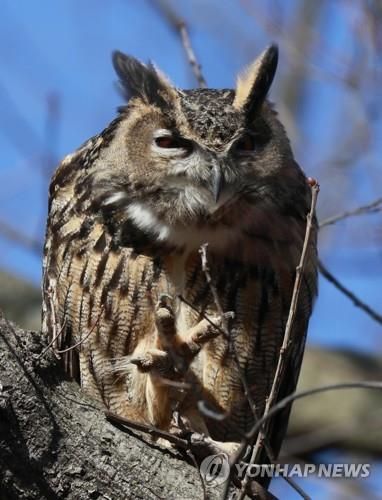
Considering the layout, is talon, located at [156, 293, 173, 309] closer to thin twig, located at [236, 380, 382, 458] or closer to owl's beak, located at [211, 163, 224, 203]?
owl's beak, located at [211, 163, 224, 203]

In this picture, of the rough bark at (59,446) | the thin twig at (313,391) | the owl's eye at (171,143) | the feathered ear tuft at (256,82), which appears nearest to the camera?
the thin twig at (313,391)

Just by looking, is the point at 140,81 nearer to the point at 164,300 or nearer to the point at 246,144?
the point at 246,144

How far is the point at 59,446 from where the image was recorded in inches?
89.2

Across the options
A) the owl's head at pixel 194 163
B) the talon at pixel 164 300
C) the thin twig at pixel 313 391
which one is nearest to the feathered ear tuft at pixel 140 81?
the owl's head at pixel 194 163

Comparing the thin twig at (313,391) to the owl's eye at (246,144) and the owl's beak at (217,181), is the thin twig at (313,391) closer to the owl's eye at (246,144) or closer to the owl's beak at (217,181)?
the owl's beak at (217,181)

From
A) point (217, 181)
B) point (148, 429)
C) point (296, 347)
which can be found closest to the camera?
point (148, 429)

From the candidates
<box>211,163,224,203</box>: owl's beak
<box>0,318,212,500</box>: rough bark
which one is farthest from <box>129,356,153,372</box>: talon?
<box>211,163,224,203</box>: owl's beak

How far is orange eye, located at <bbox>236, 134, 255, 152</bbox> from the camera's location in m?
2.98

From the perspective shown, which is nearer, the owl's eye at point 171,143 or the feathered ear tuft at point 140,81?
the owl's eye at point 171,143

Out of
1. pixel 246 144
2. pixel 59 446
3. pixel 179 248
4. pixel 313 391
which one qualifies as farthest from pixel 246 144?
pixel 313 391

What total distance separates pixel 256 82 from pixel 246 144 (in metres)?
0.25

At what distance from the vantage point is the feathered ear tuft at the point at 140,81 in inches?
121

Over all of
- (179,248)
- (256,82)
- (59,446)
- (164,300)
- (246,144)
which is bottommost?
(59,446)

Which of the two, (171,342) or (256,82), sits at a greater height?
(256,82)
